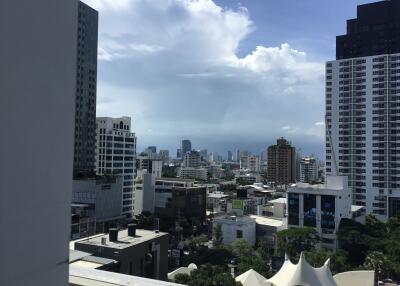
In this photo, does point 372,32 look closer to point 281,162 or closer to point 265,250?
point 281,162

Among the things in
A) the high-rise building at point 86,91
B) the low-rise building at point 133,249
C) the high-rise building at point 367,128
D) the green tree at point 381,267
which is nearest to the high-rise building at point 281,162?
the high-rise building at point 367,128

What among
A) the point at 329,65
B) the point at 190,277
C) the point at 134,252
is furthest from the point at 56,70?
the point at 329,65

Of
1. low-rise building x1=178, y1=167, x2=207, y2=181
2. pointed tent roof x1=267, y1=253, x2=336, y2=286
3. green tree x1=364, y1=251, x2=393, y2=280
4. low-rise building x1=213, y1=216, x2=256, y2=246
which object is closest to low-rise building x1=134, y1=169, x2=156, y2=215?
low-rise building x1=213, y1=216, x2=256, y2=246

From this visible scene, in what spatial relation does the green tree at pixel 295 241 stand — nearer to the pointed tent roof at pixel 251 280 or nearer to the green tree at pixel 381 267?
the green tree at pixel 381 267

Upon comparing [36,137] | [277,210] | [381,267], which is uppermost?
[36,137]

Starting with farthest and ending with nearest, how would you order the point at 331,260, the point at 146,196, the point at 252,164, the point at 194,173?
1. the point at 252,164
2. the point at 194,173
3. the point at 146,196
4. the point at 331,260

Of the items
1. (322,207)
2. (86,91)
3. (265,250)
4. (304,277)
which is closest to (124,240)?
→ (304,277)
